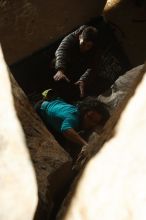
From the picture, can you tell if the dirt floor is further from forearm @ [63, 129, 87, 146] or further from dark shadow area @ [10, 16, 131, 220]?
forearm @ [63, 129, 87, 146]

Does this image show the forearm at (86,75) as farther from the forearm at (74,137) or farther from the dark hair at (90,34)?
the forearm at (74,137)

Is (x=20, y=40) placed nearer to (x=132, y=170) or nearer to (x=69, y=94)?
(x=69, y=94)

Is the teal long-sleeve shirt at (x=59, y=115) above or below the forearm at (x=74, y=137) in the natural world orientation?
above

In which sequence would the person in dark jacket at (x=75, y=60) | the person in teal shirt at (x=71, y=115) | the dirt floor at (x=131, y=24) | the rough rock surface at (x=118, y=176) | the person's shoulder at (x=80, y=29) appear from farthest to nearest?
the dirt floor at (x=131, y=24) → the person's shoulder at (x=80, y=29) → the person in dark jacket at (x=75, y=60) → the person in teal shirt at (x=71, y=115) → the rough rock surface at (x=118, y=176)

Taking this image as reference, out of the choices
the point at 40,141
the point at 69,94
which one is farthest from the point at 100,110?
the point at 40,141

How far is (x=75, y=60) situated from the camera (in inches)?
128

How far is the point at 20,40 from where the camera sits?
131 inches

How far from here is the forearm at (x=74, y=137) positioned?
2385mm

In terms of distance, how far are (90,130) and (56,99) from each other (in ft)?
1.21

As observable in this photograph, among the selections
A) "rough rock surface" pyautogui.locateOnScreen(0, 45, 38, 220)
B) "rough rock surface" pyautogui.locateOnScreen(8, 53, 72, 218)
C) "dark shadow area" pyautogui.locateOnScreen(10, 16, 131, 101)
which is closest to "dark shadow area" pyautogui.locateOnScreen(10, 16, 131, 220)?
"dark shadow area" pyautogui.locateOnScreen(10, 16, 131, 101)

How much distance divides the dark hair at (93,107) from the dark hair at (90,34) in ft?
1.93

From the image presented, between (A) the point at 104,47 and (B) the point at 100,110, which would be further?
(A) the point at 104,47

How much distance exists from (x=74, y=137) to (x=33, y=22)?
1303 mm

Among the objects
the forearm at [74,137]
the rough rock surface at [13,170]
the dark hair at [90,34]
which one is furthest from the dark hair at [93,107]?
the rough rock surface at [13,170]
